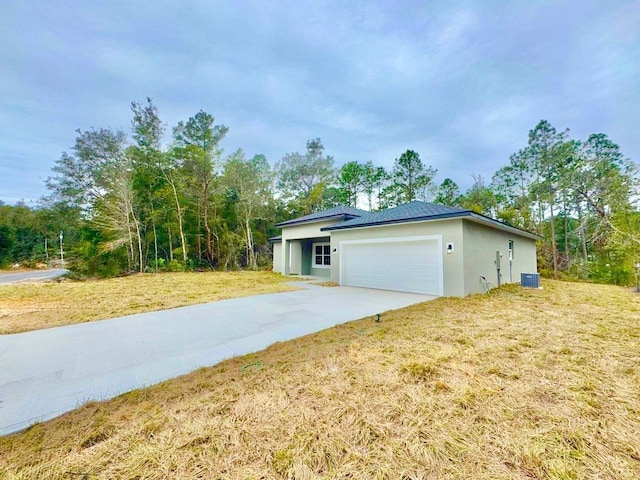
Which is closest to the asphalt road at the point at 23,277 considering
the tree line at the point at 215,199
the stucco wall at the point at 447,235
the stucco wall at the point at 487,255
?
the tree line at the point at 215,199

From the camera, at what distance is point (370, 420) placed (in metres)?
2.18

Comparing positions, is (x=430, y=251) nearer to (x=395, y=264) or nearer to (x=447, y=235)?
(x=447, y=235)

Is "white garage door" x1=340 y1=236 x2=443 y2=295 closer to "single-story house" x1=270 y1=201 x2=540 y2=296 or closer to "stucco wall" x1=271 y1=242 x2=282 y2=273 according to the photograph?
"single-story house" x1=270 y1=201 x2=540 y2=296

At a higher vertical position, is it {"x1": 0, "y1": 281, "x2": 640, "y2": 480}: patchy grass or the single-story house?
the single-story house

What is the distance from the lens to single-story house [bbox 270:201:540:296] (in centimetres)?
827

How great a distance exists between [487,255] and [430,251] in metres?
2.41

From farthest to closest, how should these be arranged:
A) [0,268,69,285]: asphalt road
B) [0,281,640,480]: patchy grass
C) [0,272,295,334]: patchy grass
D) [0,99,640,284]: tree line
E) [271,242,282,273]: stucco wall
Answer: [271,242,282,273]: stucco wall → [0,99,640,284]: tree line → [0,268,69,285]: asphalt road → [0,272,295,334]: patchy grass → [0,281,640,480]: patchy grass

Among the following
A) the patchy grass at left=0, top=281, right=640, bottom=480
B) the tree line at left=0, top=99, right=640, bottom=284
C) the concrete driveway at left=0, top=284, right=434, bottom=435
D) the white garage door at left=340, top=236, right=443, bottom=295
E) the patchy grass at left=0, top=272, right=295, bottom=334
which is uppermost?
the tree line at left=0, top=99, right=640, bottom=284

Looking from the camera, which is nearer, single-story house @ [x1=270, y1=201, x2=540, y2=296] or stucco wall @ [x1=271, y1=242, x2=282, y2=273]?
single-story house @ [x1=270, y1=201, x2=540, y2=296]

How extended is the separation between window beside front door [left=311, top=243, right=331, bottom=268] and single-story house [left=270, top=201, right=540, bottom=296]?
2022 mm

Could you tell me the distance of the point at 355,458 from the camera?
1.78 meters

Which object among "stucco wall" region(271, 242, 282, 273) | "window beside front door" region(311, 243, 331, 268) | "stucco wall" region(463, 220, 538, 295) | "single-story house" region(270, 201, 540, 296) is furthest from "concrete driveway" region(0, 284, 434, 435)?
"stucco wall" region(271, 242, 282, 273)

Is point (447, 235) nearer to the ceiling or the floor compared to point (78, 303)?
nearer to the ceiling

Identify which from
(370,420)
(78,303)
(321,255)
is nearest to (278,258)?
(321,255)
